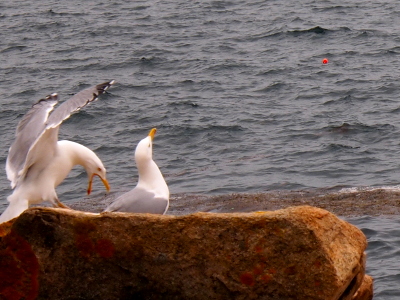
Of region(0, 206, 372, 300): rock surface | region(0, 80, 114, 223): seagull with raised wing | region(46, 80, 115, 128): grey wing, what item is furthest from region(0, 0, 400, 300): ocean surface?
region(46, 80, 115, 128): grey wing

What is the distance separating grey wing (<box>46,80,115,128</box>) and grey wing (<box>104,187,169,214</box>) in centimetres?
78

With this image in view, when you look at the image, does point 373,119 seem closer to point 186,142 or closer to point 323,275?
point 186,142

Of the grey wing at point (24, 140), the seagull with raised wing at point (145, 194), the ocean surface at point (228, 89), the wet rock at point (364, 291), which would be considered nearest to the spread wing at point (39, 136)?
the grey wing at point (24, 140)

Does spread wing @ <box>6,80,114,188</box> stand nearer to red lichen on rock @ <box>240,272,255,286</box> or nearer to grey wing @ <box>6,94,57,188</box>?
grey wing @ <box>6,94,57,188</box>

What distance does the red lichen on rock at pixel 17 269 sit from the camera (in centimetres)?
514

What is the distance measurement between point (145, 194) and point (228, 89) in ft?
30.7

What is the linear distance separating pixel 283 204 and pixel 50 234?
15.6ft

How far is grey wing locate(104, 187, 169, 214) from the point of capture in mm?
6551

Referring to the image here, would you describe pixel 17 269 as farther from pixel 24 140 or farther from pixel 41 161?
pixel 24 140

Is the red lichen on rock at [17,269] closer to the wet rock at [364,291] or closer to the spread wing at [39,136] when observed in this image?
the spread wing at [39,136]

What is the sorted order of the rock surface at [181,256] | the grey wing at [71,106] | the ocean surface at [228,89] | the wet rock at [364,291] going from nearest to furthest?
the rock surface at [181,256], the wet rock at [364,291], the grey wing at [71,106], the ocean surface at [228,89]

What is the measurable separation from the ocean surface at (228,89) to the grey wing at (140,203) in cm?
193

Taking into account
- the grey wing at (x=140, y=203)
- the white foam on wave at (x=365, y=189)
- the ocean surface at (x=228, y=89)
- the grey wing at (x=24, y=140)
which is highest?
the grey wing at (x=24, y=140)

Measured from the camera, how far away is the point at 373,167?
11281mm
